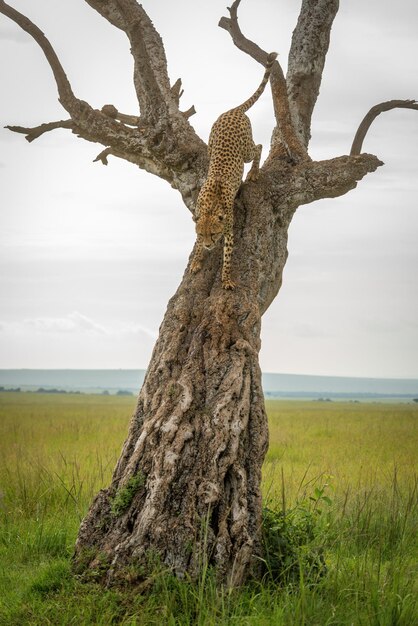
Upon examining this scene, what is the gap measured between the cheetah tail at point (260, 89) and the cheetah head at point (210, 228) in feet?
5.69

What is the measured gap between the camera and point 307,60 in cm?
760

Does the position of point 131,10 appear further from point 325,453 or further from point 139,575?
point 325,453

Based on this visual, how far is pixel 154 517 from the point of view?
470 cm

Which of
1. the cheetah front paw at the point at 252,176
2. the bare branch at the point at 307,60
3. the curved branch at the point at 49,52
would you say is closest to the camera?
the cheetah front paw at the point at 252,176

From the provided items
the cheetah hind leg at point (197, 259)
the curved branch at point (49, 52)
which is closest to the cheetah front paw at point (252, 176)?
the cheetah hind leg at point (197, 259)

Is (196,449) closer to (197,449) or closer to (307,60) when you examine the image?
(197,449)

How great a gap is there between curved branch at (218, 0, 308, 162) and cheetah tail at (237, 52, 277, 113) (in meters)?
0.05

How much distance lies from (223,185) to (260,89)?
1729mm

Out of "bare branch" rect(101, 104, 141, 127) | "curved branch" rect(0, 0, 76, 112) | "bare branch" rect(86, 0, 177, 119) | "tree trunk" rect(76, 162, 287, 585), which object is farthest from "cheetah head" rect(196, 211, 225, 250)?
"curved branch" rect(0, 0, 76, 112)

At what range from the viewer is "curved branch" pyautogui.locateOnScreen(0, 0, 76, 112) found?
713 centimetres

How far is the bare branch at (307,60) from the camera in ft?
24.9

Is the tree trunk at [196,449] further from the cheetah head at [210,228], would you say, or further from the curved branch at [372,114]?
the curved branch at [372,114]

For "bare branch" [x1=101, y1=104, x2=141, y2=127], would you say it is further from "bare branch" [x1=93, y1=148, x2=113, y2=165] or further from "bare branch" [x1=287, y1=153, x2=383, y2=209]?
"bare branch" [x1=287, y1=153, x2=383, y2=209]

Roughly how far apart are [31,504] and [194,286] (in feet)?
10.00
